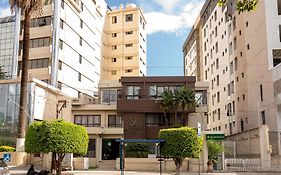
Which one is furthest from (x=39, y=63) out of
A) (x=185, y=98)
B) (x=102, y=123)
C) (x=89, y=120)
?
(x=185, y=98)

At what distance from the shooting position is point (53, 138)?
81.5 feet

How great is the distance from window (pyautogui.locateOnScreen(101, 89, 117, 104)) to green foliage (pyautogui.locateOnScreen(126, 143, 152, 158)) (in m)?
12.6

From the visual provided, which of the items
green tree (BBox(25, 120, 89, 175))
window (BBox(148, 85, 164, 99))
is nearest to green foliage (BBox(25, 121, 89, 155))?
green tree (BBox(25, 120, 89, 175))

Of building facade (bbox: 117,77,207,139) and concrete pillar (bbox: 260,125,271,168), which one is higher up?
building facade (bbox: 117,77,207,139)

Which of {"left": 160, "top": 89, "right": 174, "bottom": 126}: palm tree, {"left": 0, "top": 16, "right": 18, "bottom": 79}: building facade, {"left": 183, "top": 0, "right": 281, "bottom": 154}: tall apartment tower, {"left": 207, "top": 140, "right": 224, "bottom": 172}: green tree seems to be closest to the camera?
{"left": 207, "top": 140, "right": 224, "bottom": 172}: green tree

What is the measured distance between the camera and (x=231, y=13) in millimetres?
58469

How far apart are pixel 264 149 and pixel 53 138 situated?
2012cm

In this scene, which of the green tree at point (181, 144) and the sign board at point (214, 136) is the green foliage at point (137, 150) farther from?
the green tree at point (181, 144)

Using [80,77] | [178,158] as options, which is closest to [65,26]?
[80,77]

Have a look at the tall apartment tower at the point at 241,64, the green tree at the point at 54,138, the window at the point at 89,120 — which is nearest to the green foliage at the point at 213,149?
the tall apartment tower at the point at 241,64

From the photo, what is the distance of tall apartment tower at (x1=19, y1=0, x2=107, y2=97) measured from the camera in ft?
171

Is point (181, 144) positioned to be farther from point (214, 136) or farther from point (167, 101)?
point (167, 101)

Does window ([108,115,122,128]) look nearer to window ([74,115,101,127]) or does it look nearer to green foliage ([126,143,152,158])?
window ([74,115,101,127])

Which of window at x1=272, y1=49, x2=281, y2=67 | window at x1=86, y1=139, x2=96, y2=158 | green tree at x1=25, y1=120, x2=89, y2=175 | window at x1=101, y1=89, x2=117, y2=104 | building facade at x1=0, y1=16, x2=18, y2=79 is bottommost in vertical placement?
window at x1=86, y1=139, x2=96, y2=158
